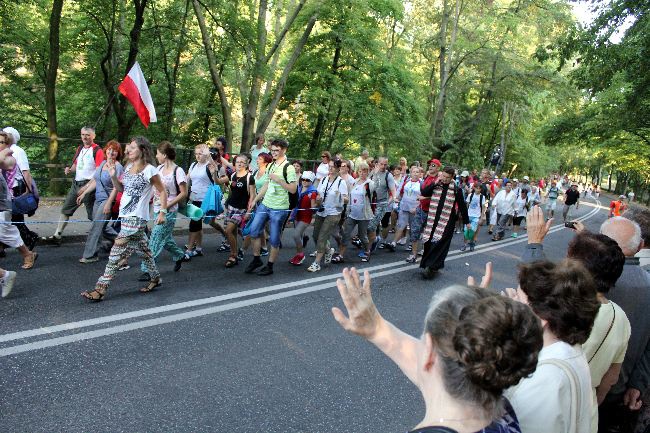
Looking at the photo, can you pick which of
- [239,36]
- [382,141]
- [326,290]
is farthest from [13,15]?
[326,290]

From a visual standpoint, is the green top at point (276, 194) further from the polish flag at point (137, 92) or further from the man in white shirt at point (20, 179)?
the polish flag at point (137, 92)

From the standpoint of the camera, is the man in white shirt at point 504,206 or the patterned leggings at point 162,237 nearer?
the patterned leggings at point 162,237

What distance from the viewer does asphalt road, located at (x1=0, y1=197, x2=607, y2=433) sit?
3.11 m

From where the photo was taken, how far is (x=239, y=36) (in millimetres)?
13586

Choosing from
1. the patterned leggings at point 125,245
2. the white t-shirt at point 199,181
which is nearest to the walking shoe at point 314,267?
the white t-shirt at point 199,181

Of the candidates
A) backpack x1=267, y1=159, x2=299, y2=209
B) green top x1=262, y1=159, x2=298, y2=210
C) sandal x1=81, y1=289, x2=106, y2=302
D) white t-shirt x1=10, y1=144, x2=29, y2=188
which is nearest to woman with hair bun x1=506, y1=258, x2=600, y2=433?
sandal x1=81, y1=289, x2=106, y2=302

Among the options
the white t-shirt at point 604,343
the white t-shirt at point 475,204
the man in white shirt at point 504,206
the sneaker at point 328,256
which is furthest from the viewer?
the man in white shirt at point 504,206

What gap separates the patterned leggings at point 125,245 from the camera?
4957mm

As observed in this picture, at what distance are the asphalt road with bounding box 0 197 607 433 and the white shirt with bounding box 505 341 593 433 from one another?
1.95 metres

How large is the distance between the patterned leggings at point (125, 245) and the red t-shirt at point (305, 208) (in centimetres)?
290

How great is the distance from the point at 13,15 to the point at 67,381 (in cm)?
1522

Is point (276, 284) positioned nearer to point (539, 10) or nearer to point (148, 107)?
point (148, 107)

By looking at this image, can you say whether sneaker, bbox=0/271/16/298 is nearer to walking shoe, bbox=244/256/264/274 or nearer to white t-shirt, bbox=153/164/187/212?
white t-shirt, bbox=153/164/187/212

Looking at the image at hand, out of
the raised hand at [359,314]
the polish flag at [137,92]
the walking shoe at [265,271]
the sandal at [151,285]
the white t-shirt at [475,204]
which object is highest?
the polish flag at [137,92]
